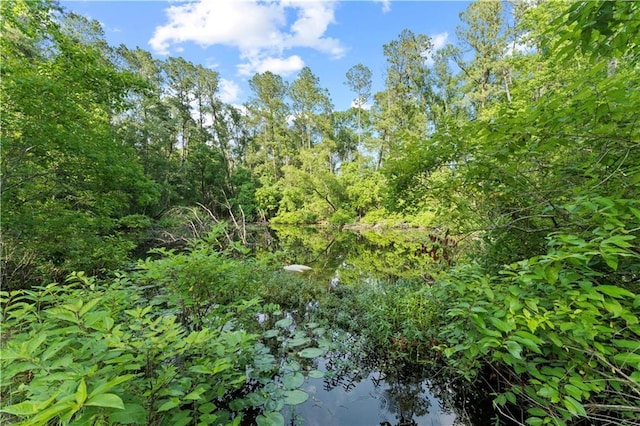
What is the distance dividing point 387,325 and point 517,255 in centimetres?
164

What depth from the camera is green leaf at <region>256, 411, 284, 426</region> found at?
1516 millimetres

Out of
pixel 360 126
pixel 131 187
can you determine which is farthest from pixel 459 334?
pixel 360 126

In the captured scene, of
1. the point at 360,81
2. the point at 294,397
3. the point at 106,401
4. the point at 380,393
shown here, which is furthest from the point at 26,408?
the point at 360,81

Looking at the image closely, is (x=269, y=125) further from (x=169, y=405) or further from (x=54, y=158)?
(x=169, y=405)

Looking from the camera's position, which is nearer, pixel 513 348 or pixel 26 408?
pixel 26 408

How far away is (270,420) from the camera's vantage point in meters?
1.54

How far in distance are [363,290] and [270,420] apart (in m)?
3.38

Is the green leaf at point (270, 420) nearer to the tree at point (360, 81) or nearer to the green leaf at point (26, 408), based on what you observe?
the green leaf at point (26, 408)

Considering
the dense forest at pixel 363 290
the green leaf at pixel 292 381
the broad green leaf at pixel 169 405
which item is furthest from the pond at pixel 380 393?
the broad green leaf at pixel 169 405

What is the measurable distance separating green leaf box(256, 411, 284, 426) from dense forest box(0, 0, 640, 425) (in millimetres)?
12

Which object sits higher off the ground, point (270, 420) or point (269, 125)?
point (269, 125)

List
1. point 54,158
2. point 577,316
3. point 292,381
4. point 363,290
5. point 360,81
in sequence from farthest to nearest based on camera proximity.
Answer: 1. point 360,81
2. point 363,290
3. point 54,158
4. point 292,381
5. point 577,316

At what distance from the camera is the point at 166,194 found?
1573cm

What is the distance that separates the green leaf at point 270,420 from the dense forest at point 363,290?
0.04ft
